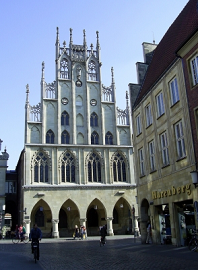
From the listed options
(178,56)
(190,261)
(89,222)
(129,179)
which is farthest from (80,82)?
Result: (190,261)

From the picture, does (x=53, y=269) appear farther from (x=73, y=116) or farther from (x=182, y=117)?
(x=73, y=116)

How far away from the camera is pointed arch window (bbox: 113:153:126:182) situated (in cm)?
3903

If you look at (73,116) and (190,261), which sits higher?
(73,116)

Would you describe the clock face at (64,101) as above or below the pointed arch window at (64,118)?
above

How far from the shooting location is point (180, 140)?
16.6m

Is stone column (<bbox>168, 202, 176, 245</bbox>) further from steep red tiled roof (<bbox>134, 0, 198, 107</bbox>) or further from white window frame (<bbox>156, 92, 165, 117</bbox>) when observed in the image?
steep red tiled roof (<bbox>134, 0, 198, 107</bbox>)

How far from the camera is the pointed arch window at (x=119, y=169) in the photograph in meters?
39.0

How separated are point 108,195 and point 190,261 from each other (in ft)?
87.3

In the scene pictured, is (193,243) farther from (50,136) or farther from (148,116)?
(50,136)

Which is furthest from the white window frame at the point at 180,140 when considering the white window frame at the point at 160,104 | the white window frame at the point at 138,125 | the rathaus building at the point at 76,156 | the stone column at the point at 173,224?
the rathaus building at the point at 76,156

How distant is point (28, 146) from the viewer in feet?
120

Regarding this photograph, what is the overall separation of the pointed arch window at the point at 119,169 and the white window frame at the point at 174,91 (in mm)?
22497

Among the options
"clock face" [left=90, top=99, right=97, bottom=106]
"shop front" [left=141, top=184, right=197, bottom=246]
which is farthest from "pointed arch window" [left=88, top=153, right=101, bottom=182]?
"shop front" [left=141, top=184, right=197, bottom=246]

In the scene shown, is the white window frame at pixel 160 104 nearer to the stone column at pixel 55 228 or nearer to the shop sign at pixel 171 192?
the shop sign at pixel 171 192
